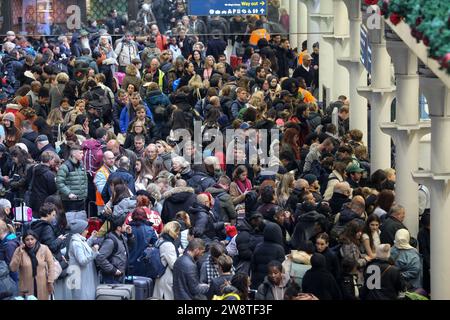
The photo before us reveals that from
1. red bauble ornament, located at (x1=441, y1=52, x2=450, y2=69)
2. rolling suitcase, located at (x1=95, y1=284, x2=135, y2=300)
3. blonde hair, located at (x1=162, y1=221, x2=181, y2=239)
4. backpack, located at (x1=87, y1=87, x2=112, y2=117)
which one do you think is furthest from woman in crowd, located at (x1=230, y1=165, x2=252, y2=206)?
red bauble ornament, located at (x1=441, y1=52, x2=450, y2=69)

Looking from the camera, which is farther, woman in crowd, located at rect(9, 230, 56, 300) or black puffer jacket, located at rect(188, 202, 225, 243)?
black puffer jacket, located at rect(188, 202, 225, 243)

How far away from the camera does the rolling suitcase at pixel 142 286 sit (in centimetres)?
2512

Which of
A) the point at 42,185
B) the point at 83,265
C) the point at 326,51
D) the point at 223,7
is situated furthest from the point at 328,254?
the point at 326,51

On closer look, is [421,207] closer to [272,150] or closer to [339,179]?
[339,179]

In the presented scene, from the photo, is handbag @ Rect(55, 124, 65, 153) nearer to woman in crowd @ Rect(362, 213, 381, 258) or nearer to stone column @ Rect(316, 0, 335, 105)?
stone column @ Rect(316, 0, 335, 105)

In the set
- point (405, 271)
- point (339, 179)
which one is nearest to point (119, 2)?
point (339, 179)

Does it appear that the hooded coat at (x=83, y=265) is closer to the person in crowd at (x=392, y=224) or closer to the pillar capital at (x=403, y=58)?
the person in crowd at (x=392, y=224)

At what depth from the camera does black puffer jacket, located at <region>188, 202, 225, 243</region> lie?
26844mm

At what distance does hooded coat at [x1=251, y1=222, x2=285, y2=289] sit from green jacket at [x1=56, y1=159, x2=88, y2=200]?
5.13 metres

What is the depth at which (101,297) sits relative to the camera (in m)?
24.2

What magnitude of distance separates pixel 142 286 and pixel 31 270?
1280mm

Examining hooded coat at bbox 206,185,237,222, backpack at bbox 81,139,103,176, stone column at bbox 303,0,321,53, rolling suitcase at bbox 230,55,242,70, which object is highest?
stone column at bbox 303,0,321,53

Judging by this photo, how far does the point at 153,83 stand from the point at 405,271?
12351 mm

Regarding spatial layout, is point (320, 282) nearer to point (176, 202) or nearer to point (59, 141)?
point (176, 202)
